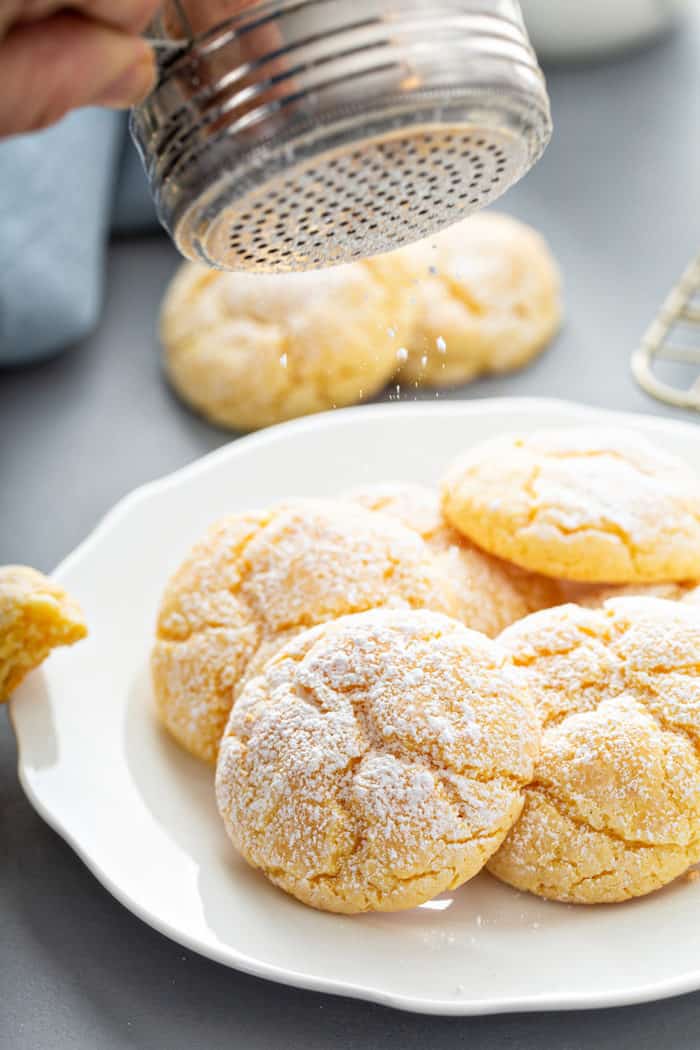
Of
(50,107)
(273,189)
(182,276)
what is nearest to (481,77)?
(273,189)

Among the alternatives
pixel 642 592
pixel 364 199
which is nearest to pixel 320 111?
pixel 364 199

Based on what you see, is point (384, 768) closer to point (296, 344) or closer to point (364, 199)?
point (364, 199)

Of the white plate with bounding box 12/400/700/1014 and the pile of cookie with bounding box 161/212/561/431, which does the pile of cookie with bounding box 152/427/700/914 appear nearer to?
the white plate with bounding box 12/400/700/1014

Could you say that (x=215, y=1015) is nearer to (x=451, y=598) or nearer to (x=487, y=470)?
(x=451, y=598)

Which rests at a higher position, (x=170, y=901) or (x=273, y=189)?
(x=273, y=189)

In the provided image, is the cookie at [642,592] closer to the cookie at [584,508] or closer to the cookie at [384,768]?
the cookie at [584,508]

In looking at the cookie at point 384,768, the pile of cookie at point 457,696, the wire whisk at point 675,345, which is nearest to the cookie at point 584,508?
the pile of cookie at point 457,696

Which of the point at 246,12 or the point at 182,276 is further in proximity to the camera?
the point at 182,276
